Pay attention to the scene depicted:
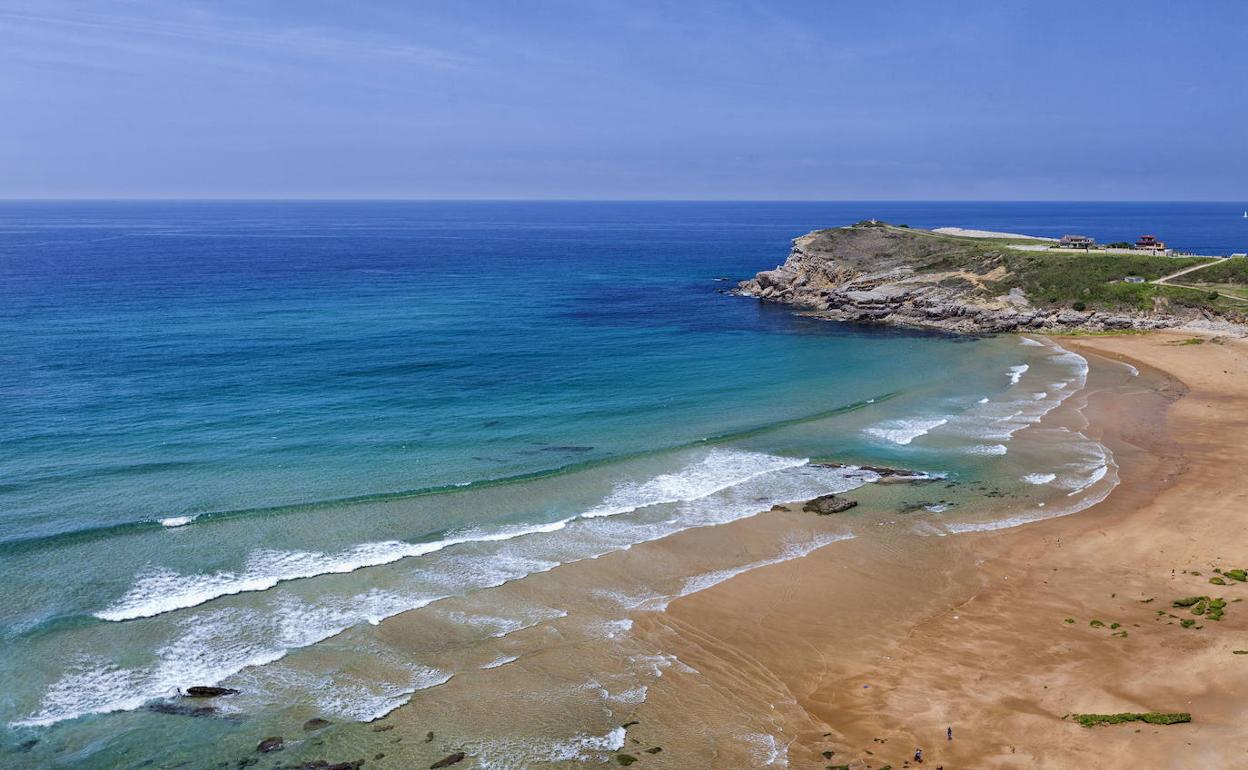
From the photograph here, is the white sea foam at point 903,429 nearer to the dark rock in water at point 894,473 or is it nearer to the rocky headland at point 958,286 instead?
the dark rock in water at point 894,473

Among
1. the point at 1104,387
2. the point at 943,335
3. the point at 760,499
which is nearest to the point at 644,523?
the point at 760,499

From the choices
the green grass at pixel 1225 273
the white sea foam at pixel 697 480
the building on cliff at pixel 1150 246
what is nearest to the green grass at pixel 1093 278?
the green grass at pixel 1225 273

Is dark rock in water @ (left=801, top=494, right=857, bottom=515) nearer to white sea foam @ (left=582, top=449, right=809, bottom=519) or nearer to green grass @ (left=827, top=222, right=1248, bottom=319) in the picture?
white sea foam @ (left=582, top=449, right=809, bottom=519)

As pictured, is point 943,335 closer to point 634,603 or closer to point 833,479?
point 833,479

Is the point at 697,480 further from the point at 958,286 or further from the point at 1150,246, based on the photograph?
the point at 1150,246

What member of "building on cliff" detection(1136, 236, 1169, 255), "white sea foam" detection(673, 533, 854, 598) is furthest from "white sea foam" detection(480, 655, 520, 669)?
"building on cliff" detection(1136, 236, 1169, 255)
